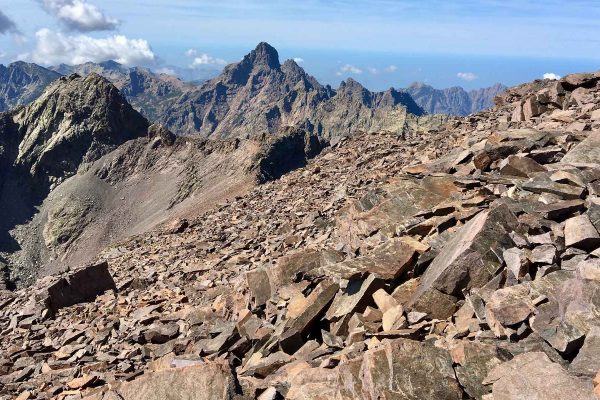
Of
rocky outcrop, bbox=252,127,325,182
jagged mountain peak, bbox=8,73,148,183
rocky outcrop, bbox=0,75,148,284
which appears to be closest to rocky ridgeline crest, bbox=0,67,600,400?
rocky outcrop, bbox=252,127,325,182

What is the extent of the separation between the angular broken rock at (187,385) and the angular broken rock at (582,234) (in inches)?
360

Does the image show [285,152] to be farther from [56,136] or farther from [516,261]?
[516,261]

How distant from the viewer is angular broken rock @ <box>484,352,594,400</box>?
8.24 metres

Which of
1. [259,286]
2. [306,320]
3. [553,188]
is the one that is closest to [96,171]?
[259,286]

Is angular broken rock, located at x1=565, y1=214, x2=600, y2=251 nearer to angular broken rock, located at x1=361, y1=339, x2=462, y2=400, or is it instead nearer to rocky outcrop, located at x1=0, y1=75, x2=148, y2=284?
angular broken rock, located at x1=361, y1=339, x2=462, y2=400

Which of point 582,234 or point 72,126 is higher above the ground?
point 72,126

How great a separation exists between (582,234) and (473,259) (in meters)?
2.66

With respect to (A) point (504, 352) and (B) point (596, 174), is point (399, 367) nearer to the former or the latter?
(A) point (504, 352)

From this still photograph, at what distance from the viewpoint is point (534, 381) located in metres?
8.65

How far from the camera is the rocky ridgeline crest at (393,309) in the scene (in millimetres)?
9945

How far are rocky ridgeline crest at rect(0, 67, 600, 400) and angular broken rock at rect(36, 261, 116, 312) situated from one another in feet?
1.12

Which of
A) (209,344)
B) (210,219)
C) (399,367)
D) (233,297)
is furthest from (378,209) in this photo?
(210,219)

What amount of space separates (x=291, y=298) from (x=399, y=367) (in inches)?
297

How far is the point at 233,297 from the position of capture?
20750mm
